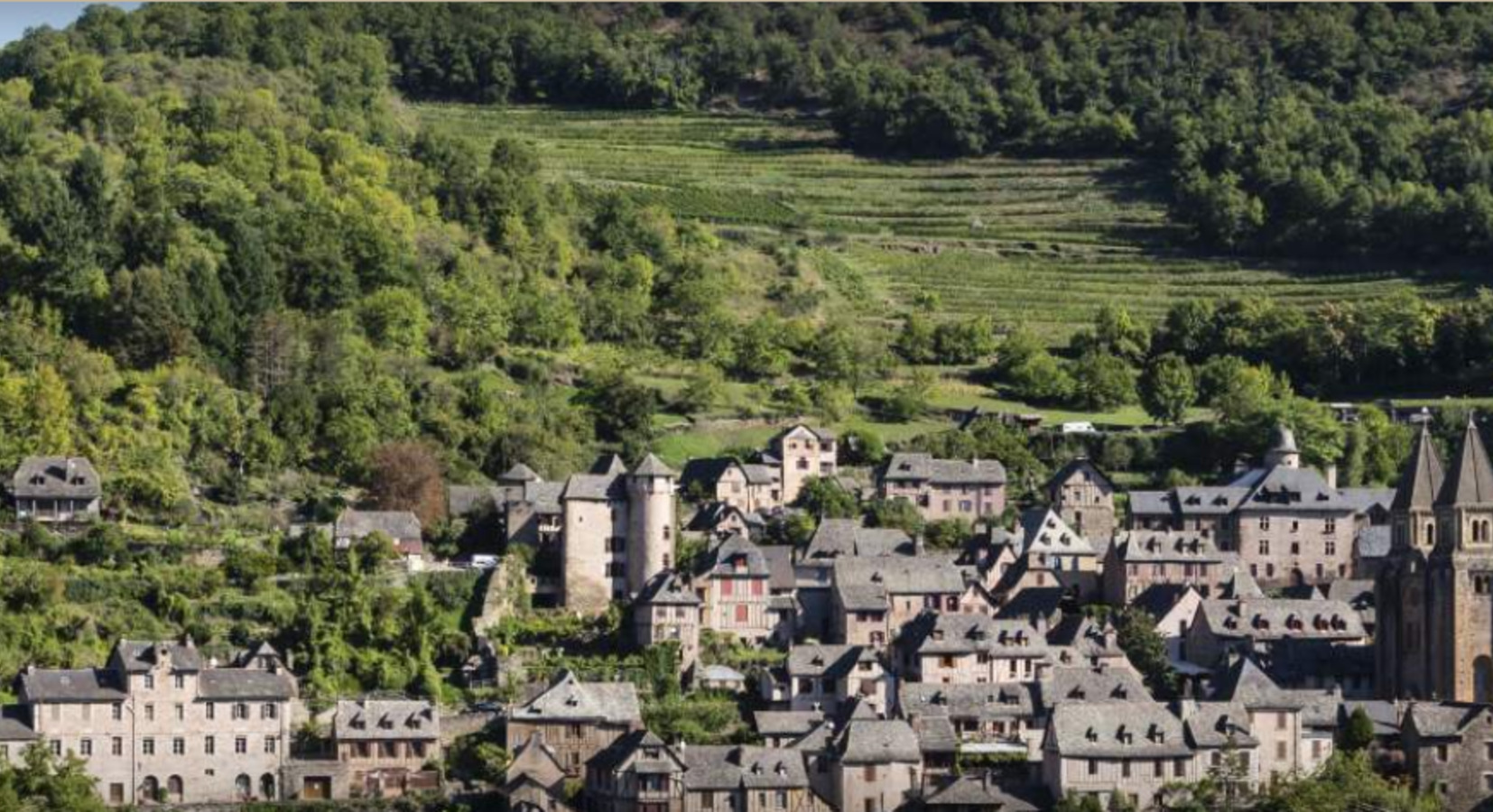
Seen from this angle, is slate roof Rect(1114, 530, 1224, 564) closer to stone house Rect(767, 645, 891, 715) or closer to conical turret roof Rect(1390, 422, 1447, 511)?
conical turret roof Rect(1390, 422, 1447, 511)

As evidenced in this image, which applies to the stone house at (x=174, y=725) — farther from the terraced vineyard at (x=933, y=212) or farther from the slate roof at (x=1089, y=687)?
the terraced vineyard at (x=933, y=212)

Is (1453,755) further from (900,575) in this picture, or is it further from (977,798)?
(900,575)

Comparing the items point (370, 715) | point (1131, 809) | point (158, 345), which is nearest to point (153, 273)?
point (158, 345)

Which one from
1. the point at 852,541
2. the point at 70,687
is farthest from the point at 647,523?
the point at 70,687

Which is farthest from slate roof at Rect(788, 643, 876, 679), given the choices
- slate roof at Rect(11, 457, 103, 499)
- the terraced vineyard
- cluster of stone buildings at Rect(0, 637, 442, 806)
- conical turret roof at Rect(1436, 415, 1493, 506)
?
the terraced vineyard

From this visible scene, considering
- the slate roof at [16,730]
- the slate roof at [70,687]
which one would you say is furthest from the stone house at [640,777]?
the slate roof at [16,730]
